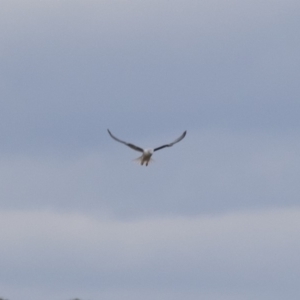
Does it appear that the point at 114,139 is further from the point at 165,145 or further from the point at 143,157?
the point at 165,145

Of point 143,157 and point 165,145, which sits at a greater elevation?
point 165,145

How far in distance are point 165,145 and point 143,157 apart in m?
7.27

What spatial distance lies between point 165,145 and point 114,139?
8.62 metres

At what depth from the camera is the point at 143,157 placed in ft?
192

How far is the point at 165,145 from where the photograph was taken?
65562mm

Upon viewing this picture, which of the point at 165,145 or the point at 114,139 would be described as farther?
the point at 165,145

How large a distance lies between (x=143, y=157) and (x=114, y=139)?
8.05 feet

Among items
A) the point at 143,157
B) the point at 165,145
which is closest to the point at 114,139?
the point at 143,157

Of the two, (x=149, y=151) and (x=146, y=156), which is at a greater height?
(x=149, y=151)

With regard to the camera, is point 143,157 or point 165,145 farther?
point 165,145

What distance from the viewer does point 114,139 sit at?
57.8 metres

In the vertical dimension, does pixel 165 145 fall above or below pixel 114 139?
above
